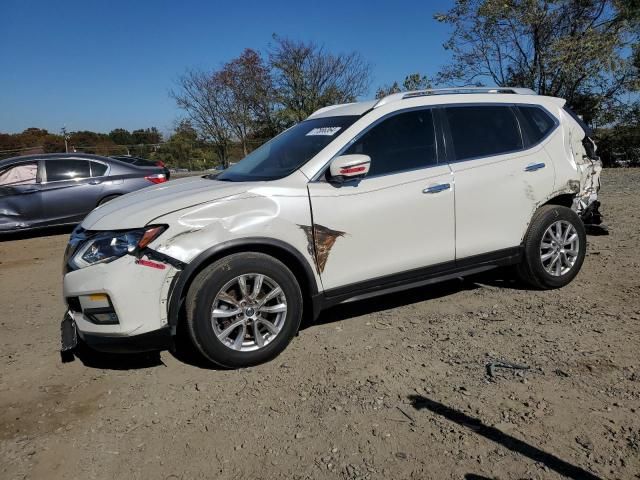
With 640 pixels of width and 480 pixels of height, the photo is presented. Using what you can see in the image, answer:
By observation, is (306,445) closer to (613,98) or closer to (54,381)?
(54,381)

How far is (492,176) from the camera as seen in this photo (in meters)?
4.30

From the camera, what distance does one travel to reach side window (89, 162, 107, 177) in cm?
926

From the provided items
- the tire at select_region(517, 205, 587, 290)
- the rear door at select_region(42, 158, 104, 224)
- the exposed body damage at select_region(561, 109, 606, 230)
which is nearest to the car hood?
the tire at select_region(517, 205, 587, 290)

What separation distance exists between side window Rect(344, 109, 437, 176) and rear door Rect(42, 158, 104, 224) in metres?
6.56

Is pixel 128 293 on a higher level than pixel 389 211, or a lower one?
lower

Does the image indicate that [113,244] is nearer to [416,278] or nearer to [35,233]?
[416,278]

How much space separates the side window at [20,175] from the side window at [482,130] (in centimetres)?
753

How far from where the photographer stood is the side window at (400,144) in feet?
12.9

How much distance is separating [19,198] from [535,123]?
8.09m

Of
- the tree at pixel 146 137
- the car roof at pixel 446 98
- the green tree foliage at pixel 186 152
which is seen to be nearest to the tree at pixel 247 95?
the green tree foliage at pixel 186 152

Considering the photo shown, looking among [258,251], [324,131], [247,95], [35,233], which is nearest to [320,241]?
[258,251]

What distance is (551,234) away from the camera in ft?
15.3

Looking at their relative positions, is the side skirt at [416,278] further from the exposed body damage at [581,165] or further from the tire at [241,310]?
the exposed body damage at [581,165]

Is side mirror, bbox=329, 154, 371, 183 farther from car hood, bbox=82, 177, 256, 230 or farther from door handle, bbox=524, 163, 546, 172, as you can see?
door handle, bbox=524, 163, 546, 172
